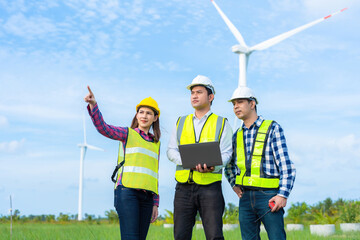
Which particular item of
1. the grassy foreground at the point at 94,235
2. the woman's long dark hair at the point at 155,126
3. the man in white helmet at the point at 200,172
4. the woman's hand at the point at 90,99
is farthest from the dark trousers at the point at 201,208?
the grassy foreground at the point at 94,235

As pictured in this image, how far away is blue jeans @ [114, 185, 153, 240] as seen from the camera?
434 cm

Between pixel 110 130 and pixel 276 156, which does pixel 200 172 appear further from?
pixel 110 130

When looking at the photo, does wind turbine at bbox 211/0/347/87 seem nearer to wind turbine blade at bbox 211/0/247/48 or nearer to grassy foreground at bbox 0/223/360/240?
wind turbine blade at bbox 211/0/247/48

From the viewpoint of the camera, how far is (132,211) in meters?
4.34

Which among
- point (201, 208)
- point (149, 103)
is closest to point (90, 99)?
point (149, 103)

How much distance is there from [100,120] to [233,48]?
Answer: 49.5 ft

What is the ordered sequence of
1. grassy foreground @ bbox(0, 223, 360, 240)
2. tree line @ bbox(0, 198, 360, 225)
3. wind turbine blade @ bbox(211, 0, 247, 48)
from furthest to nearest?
wind turbine blade @ bbox(211, 0, 247, 48) < tree line @ bbox(0, 198, 360, 225) < grassy foreground @ bbox(0, 223, 360, 240)

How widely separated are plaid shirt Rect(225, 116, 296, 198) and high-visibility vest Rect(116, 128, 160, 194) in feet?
3.61

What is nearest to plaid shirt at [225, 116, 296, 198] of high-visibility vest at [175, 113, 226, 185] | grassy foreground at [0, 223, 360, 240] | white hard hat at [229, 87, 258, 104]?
white hard hat at [229, 87, 258, 104]

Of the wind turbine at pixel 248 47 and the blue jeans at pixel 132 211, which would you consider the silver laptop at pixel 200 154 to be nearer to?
the blue jeans at pixel 132 211

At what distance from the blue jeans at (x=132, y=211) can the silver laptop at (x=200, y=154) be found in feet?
2.15

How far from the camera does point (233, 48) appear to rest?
1875 cm

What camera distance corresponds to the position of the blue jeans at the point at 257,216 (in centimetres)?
458

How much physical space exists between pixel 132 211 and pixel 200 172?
91 cm
